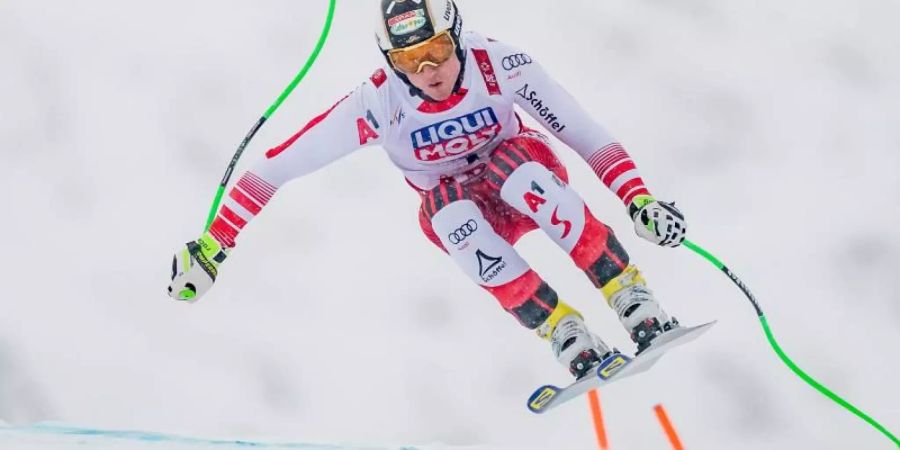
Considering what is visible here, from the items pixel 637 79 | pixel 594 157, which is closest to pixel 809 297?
pixel 637 79

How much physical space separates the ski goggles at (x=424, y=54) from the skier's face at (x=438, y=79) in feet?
0.06

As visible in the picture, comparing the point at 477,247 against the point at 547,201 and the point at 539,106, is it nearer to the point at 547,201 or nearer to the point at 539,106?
the point at 547,201

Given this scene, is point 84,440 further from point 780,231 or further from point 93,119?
point 780,231

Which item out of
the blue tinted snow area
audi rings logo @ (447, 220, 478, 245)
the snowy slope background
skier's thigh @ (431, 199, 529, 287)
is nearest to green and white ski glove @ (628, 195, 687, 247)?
skier's thigh @ (431, 199, 529, 287)

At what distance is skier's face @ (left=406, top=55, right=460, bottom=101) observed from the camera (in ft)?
12.0

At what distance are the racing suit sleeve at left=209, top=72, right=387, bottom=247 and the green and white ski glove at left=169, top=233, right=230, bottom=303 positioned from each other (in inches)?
2.0

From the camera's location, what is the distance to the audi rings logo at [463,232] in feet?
12.1

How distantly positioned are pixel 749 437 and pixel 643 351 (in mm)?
1889

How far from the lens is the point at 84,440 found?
3.90 metres

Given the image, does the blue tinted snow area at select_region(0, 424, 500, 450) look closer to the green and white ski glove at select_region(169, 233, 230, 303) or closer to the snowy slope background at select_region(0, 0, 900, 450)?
the green and white ski glove at select_region(169, 233, 230, 303)

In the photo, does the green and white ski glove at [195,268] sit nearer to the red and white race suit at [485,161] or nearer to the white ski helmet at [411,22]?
the red and white race suit at [485,161]

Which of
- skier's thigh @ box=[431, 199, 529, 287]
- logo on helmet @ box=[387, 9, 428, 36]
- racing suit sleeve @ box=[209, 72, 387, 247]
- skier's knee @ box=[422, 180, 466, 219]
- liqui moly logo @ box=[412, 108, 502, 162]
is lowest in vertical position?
skier's thigh @ box=[431, 199, 529, 287]

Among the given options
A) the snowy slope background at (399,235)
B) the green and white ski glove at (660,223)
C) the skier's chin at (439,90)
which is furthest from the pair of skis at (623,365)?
the snowy slope background at (399,235)

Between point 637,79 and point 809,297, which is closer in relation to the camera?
point 809,297
